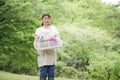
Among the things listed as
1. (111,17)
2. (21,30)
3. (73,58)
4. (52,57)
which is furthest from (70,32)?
(52,57)

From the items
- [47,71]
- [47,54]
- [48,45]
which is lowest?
[47,71]

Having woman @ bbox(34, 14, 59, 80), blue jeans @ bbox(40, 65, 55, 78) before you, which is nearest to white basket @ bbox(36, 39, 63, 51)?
woman @ bbox(34, 14, 59, 80)

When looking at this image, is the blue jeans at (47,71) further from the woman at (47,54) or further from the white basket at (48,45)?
the white basket at (48,45)

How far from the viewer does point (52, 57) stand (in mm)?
5652

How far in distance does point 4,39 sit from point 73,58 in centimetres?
1663

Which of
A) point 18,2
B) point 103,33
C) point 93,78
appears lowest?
point 93,78

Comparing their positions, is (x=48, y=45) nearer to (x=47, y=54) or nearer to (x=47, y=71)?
(x=47, y=54)

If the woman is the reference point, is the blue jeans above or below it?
below

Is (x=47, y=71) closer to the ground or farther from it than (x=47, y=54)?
closer to the ground

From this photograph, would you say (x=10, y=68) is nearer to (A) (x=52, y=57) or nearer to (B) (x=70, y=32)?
(B) (x=70, y=32)

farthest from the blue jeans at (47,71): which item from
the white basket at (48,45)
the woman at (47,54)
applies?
the white basket at (48,45)

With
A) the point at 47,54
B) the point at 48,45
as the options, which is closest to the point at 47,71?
the point at 47,54

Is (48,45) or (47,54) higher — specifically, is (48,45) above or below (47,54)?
above

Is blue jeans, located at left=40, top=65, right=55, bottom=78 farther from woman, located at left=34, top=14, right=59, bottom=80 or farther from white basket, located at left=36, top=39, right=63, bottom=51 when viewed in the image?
white basket, located at left=36, top=39, right=63, bottom=51
